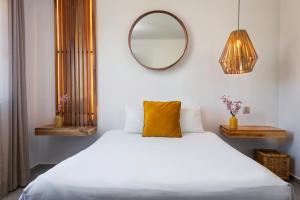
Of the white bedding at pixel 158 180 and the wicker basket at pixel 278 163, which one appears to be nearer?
the white bedding at pixel 158 180

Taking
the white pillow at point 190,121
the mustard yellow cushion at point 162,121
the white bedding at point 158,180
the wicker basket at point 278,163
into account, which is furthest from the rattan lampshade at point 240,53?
the white bedding at point 158,180

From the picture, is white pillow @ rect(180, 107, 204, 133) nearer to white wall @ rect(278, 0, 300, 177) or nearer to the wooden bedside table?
the wooden bedside table

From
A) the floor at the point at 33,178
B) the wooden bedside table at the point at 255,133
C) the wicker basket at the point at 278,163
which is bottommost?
the floor at the point at 33,178

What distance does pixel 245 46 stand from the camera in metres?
2.68

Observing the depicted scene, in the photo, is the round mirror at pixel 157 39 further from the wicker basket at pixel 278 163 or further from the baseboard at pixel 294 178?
the baseboard at pixel 294 178

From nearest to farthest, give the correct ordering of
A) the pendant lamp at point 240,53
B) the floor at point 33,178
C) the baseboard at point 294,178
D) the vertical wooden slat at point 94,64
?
the floor at point 33,178, the pendant lamp at point 240,53, the baseboard at point 294,178, the vertical wooden slat at point 94,64

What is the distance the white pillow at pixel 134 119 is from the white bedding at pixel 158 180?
3.56ft

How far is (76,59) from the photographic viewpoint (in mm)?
3342

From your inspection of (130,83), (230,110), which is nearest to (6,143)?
(130,83)

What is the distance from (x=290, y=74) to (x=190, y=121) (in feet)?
4.64

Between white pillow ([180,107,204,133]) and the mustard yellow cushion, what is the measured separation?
183mm

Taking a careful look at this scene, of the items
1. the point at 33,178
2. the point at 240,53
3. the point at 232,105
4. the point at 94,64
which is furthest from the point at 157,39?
the point at 33,178

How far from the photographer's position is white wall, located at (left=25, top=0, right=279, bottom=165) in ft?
10.8

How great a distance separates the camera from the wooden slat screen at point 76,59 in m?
3.32
